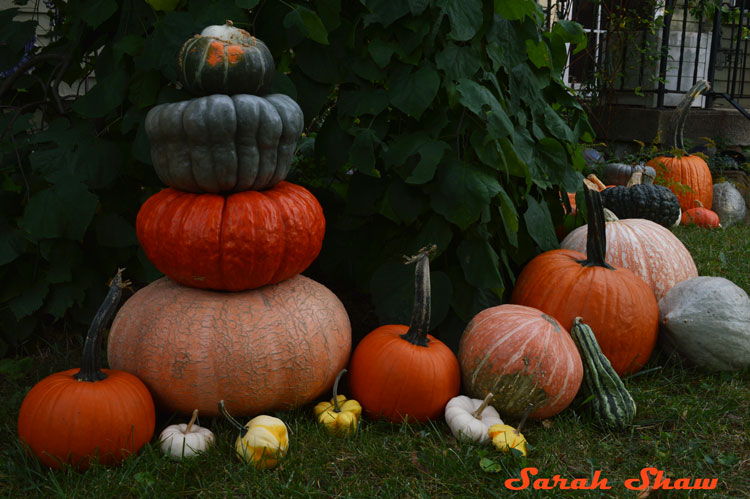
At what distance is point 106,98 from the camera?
2.44m

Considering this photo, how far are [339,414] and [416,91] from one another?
1.14 metres

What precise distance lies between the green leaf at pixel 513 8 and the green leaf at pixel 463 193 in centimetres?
56

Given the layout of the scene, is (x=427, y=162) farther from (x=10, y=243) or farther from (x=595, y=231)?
(x=10, y=243)

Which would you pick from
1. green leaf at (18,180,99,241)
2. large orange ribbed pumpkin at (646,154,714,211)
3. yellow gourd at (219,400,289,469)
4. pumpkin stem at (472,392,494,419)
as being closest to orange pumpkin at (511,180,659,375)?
Result: pumpkin stem at (472,392,494,419)

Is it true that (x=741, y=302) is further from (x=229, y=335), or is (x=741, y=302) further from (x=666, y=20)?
(x=666, y=20)

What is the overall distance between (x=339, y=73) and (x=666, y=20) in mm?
5935

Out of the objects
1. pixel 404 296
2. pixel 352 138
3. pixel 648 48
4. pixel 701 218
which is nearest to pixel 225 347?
pixel 404 296

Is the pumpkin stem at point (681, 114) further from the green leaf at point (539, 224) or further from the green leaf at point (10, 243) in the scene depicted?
the green leaf at point (10, 243)

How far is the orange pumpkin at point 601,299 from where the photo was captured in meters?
2.67

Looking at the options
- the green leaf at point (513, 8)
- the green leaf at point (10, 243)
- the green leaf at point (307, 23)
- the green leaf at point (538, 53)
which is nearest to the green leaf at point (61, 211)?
the green leaf at point (10, 243)

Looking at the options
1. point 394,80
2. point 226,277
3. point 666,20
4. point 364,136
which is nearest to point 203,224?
point 226,277

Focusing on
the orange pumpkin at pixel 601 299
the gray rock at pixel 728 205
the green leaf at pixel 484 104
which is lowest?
the gray rock at pixel 728 205

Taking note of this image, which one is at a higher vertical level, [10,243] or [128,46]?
[128,46]

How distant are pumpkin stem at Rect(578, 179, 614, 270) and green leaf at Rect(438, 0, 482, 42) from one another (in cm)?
86
